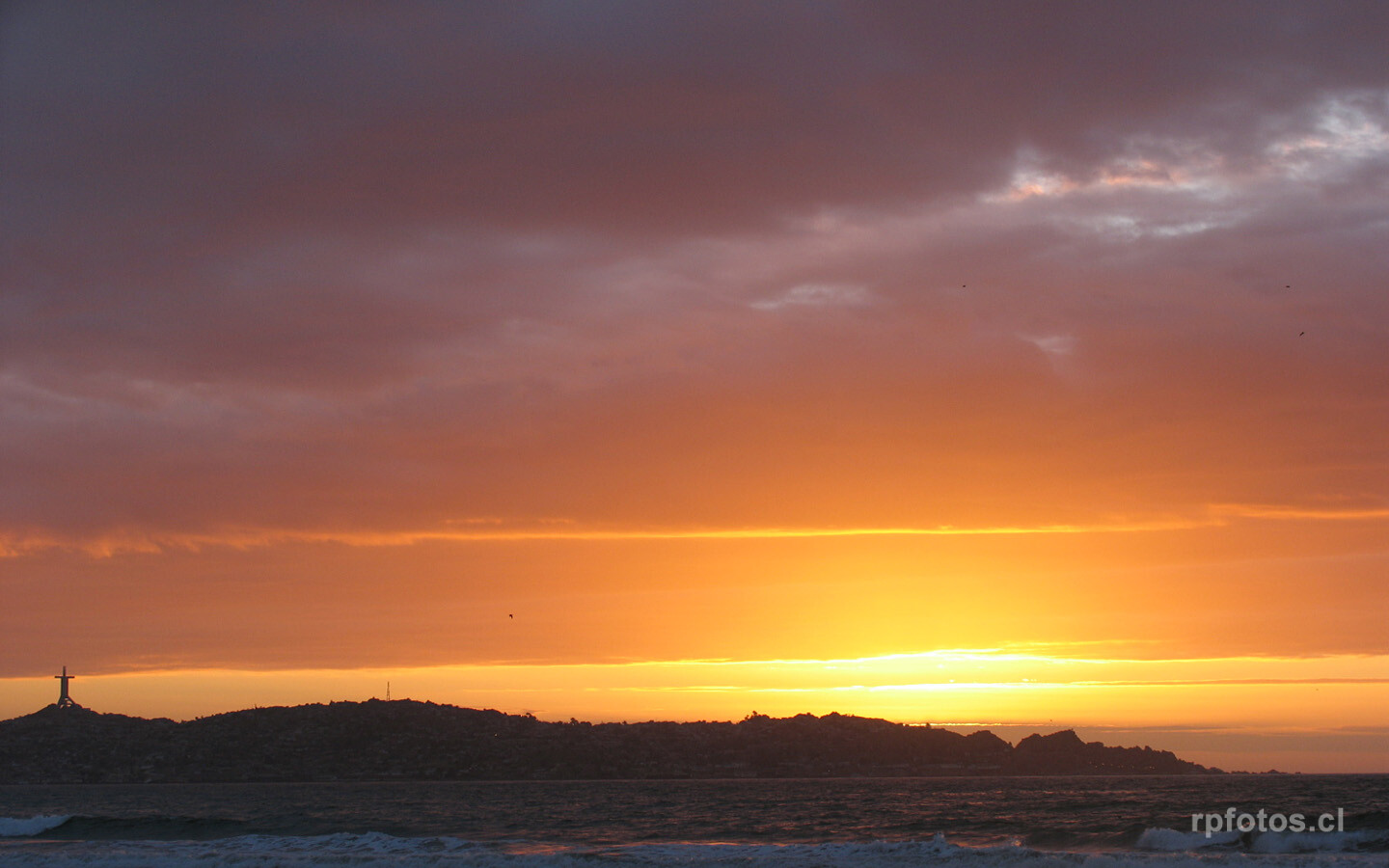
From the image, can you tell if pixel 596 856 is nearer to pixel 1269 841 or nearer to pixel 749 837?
pixel 749 837

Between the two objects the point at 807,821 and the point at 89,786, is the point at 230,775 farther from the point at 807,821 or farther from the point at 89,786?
the point at 807,821

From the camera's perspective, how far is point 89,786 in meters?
180

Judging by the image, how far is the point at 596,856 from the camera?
48.3 metres

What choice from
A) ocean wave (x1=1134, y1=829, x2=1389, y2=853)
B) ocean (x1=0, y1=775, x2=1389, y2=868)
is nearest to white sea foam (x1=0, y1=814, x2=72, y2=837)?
ocean (x1=0, y1=775, x2=1389, y2=868)

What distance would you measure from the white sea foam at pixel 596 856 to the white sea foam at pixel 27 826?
12.5 metres

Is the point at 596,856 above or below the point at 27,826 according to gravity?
above

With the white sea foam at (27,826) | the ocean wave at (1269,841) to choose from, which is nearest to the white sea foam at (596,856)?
the ocean wave at (1269,841)

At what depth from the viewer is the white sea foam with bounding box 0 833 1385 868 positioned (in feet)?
140

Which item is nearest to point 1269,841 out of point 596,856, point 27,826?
point 596,856

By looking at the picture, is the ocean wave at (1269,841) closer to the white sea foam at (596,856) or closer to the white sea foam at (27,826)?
the white sea foam at (596,856)

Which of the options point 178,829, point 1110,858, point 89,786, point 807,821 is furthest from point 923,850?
point 89,786

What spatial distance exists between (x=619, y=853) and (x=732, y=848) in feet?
18.3

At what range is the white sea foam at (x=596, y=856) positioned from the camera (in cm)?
4281

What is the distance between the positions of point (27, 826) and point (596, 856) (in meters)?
47.4
